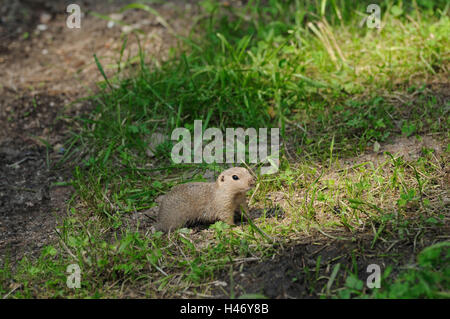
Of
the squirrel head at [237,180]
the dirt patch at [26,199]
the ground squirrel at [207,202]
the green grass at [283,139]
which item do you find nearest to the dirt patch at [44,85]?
the dirt patch at [26,199]

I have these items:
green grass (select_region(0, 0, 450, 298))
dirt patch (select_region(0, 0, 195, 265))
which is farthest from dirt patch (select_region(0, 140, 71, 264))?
green grass (select_region(0, 0, 450, 298))

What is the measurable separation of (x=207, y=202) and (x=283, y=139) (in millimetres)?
1018

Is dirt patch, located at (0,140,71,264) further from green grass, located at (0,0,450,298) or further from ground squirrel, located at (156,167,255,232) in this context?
ground squirrel, located at (156,167,255,232)

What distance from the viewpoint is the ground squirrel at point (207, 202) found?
3186 mm

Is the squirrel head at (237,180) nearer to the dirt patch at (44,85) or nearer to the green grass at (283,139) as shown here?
the green grass at (283,139)

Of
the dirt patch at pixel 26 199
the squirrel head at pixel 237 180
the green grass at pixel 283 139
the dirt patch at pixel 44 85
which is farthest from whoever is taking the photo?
the dirt patch at pixel 44 85

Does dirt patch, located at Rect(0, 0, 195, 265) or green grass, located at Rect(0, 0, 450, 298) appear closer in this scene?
green grass, located at Rect(0, 0, 450, 298)

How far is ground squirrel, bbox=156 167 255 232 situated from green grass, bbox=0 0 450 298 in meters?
0.12

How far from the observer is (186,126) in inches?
163

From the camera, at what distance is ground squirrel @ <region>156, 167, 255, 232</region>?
319cm

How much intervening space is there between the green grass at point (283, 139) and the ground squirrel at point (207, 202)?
118mm

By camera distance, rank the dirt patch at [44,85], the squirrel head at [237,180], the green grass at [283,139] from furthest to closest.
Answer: the dirt patch at [44,85] < the squirrel head at [237,180] < the green grass at [283,139]

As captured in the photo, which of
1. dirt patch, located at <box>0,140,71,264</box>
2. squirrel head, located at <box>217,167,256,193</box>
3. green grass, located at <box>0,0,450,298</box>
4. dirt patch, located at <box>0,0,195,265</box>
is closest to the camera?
green grass, located at <box>0,0,450,298</box>
